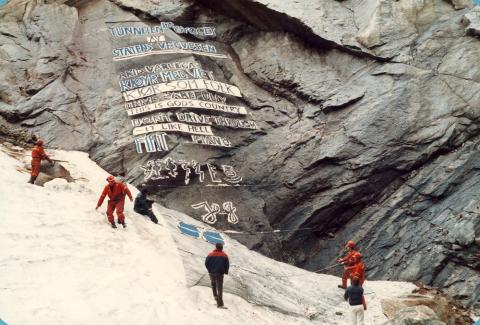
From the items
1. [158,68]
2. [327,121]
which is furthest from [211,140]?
[327,121]

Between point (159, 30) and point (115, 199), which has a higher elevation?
point (159, 30)

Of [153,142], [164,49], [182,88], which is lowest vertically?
[153,142]

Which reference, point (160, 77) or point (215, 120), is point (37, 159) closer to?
point (160, 77)

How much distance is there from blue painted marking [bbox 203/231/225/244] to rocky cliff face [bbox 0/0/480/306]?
0.86 metres

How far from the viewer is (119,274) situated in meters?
13.0

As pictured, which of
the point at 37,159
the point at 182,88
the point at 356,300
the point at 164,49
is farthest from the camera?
the point at 164,49

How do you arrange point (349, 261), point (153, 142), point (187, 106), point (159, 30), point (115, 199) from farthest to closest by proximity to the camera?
1. point (159, 30)
2. point (187, 106)
3. point (153, 142)
4. point (349, 261)
5. point (115, 199)

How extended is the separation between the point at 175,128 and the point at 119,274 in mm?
7884

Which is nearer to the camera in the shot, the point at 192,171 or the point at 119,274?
the point at 119,274

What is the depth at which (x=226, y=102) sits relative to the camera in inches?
848

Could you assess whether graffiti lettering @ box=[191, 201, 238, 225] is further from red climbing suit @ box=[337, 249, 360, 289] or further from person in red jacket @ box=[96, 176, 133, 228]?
red climbing suit @ box=[337, 249, 360, 289]

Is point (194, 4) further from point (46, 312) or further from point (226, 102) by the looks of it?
point (46, 312)

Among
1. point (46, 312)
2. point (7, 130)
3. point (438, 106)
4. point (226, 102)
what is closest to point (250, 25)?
point (226, 102)

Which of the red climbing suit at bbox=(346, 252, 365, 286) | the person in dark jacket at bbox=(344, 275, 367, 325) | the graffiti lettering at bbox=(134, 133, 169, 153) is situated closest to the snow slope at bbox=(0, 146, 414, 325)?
the red climbing suit at bbox=(346, 252, 365, 286)
